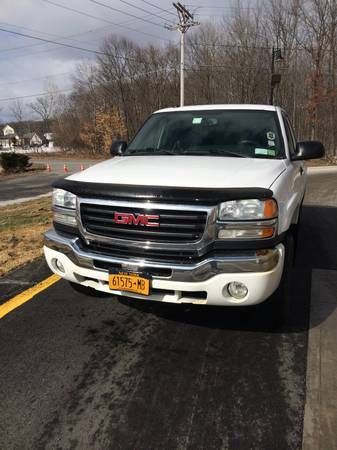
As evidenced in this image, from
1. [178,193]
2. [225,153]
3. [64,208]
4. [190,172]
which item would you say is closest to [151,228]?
[178,193]

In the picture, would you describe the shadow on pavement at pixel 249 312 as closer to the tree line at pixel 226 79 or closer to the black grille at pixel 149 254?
the black grille at pixel 149 254

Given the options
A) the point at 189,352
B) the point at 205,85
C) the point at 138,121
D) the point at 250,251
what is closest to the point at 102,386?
the point at 189,352

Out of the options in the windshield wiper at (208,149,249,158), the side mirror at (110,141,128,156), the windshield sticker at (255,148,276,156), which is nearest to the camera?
the windshield wiper at (208,149,249,158)

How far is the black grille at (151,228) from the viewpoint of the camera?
302 centimetres

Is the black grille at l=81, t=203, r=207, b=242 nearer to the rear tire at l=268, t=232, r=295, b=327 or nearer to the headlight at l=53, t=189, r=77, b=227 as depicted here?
the headlight at l=53, t=189, r=77, b=227

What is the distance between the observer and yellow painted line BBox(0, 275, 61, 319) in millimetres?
4086

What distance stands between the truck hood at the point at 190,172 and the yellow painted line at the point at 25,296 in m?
1.39

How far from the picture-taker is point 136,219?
123 inches

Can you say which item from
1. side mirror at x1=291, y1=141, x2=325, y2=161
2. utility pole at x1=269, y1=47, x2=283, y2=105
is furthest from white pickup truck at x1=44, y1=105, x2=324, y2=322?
utility pole at x1=269, y1=47, x2=283, y2=105

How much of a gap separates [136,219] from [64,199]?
722mm

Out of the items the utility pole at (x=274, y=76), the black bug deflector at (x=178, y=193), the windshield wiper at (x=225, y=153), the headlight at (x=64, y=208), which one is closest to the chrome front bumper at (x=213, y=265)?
the black bug deflector at (x=178, y=193)

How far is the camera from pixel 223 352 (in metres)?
3.35

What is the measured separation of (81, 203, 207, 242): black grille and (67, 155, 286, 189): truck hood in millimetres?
208

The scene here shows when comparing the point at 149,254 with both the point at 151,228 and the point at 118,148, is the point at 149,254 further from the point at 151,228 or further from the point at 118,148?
the point at 118,148
